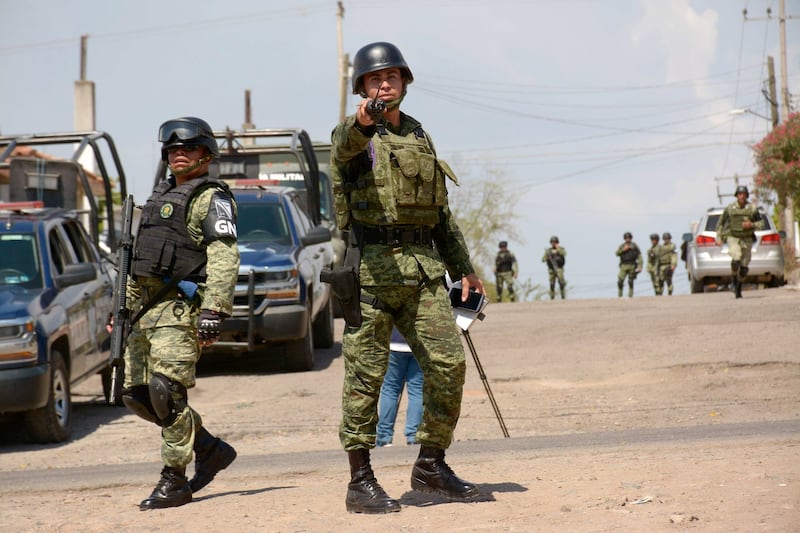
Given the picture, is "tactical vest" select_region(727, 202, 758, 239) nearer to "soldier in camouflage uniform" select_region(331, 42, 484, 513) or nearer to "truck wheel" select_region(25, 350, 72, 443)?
"truck wheel" select_region(25, 350, 72, 443)

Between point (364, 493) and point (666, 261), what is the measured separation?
85.6 feet

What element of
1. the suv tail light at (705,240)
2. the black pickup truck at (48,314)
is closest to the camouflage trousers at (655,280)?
A: the suv tail light at (705,240)

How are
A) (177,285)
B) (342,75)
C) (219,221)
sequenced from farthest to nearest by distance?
Result: (342,75), (177,285), (219,221)

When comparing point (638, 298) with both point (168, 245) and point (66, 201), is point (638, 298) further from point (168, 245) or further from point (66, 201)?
point (168, 245)

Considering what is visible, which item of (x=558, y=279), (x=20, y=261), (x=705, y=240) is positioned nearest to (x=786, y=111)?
(x=558, y=279)

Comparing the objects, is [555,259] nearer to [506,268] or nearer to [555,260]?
[555,260]

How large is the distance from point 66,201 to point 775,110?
3400 centimetres

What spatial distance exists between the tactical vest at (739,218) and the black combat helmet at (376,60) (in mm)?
15226

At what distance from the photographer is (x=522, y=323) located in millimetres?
17984

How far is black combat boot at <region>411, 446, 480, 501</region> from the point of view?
18.5 ft

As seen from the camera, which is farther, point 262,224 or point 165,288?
point 262,224

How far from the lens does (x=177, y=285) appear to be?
6098mm

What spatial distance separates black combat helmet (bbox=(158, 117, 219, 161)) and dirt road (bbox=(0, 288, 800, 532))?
1.82 metres

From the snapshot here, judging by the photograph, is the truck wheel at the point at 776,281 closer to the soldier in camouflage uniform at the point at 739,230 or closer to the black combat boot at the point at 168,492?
the soldier in camouflage uniform at the point at 739,230
